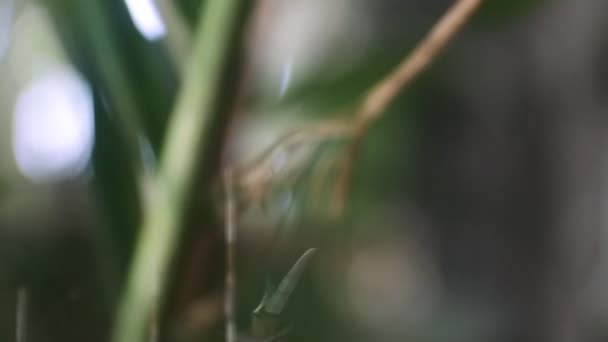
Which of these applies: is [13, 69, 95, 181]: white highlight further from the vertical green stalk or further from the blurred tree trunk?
the blurred tree trunk

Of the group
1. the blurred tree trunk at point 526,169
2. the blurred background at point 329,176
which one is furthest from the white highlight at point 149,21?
the blurred tree trunk at point 526,169

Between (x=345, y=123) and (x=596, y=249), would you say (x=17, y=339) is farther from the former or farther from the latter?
(x=596, y=249)

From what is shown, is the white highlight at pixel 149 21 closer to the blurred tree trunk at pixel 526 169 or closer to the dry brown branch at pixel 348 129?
the dry brown branch at pixel 348 129

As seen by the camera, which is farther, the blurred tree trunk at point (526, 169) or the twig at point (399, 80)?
the blurred tree trunk at point (526, 169)

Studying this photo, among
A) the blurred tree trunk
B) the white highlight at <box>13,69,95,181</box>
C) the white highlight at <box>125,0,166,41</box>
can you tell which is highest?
the white highlight at <box>125,0,166,41</box>

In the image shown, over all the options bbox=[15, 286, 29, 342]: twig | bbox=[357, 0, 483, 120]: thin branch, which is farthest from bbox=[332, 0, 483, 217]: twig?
bbox=[15, 286, 29, 342]: twig

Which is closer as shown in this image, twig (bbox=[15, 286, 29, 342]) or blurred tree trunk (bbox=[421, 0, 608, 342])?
twig (bbox=[15, 286, 29, 342])

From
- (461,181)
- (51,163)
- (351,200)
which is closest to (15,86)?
(51,163)

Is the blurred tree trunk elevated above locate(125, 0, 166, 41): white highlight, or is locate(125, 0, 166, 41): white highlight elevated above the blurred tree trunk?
locate(125, 0, 166, 41): white highlight

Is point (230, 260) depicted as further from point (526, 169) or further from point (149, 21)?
point (526, 169)
